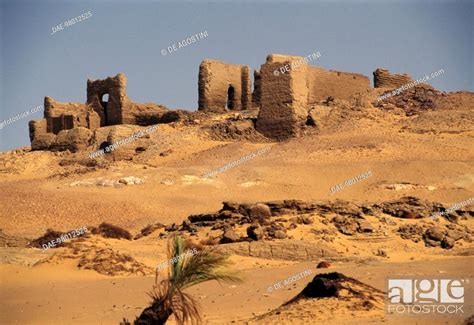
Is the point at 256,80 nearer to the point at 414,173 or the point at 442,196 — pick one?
the point at 414,173

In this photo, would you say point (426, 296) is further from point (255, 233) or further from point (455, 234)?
point (455, 234)

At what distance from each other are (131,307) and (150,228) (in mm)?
8178

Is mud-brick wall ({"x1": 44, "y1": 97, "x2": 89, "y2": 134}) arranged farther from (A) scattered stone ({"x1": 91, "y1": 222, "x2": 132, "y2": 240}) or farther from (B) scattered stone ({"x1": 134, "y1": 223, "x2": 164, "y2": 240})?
(A) scattered stone ({"x1": 91, "y1": 222, "x2": 132, "y2": 240})

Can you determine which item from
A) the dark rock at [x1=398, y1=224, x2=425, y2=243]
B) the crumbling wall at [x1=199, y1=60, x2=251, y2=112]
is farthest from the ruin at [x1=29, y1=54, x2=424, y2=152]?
the dark rock at [x1=398, y1=224, x2=425, y2=243]

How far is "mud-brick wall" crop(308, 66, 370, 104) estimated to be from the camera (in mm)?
35281

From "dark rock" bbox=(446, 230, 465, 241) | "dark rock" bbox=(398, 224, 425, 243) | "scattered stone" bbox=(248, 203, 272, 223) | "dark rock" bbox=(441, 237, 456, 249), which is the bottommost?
"dark rock" bbox=(441, 237, 456, 249)

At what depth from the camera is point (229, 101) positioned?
3741 centimetres

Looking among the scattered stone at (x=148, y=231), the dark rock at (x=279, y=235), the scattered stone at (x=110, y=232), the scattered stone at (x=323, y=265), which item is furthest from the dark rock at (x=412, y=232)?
the scattered stone at (x=110, y=232)

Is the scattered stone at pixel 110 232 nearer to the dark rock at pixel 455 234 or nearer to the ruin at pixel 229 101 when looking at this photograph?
the dark rock at pixel 455 234

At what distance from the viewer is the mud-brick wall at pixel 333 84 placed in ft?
116

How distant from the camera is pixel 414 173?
2600 centimetres

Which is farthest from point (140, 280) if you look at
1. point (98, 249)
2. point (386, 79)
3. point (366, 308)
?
point (386, 79)

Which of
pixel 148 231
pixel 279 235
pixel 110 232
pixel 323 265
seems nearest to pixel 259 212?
pixel 279 235

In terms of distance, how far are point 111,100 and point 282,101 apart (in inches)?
296
